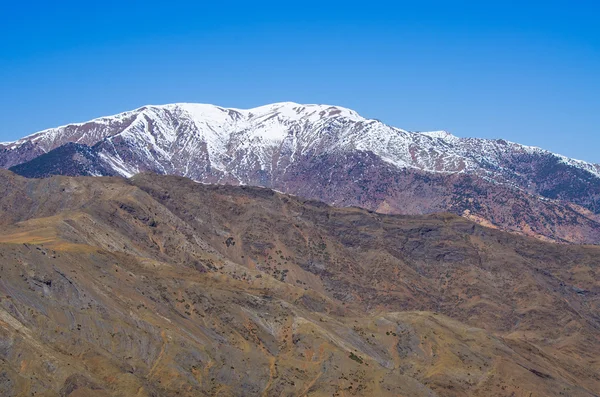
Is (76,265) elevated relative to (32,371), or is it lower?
elevated

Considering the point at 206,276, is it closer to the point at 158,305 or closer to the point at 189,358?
the point at 158,305

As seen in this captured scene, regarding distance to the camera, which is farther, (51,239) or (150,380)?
(51,239)

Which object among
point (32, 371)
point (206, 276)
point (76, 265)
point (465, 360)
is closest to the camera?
point (32, 371)

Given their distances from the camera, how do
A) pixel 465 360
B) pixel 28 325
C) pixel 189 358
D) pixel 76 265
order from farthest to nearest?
pixel 465 360
pixel 76 265
pixel 189 358
pixel 28 325

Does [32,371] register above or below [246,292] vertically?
below

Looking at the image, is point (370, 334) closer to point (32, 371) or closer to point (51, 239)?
point (51, 239)

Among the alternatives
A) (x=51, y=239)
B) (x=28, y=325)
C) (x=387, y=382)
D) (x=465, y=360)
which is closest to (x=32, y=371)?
(x=28, y=325)

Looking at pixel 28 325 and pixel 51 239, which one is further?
pixel 51 239

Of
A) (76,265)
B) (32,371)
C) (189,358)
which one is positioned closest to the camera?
(32,371)

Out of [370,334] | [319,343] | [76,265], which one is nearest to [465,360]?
[370,334]
